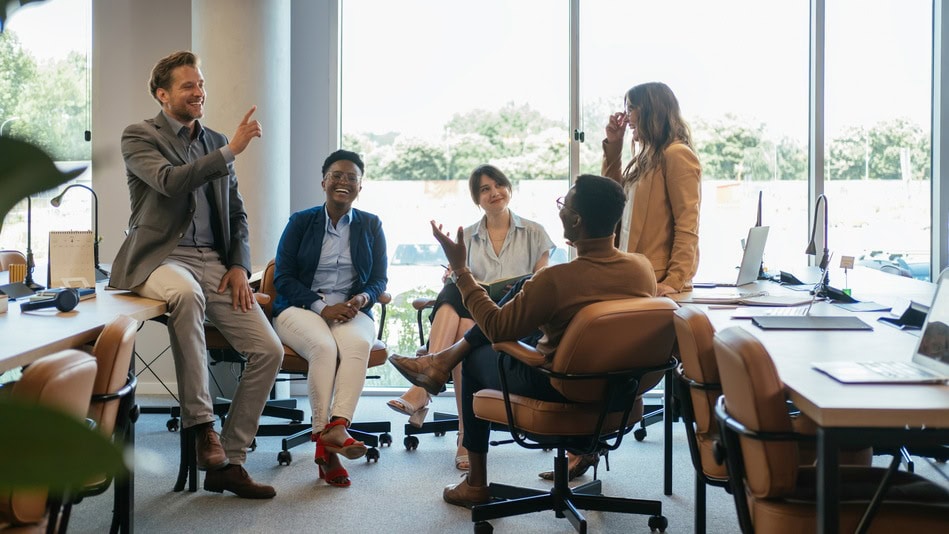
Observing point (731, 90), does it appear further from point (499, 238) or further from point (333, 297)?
point (333, 297)

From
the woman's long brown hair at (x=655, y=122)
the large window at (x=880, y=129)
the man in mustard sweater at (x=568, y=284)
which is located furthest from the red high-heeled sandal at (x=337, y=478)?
the large window at (x=880, y=129)

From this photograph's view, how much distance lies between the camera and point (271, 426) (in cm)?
443

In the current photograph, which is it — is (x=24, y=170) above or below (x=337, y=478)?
above

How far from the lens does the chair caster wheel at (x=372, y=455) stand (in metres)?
4.18

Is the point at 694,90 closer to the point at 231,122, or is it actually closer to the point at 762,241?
the point at 762,241

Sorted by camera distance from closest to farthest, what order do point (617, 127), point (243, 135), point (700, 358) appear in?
point (700, 358), point (243, 135), point (617, 127)

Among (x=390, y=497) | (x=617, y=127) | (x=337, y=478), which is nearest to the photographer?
(x=390, y=497)

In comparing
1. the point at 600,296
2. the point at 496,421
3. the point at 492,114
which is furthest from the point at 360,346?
the point at 492,114

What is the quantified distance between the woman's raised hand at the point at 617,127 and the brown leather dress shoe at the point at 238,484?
6.75 ft

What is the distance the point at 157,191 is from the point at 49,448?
352 centimetres

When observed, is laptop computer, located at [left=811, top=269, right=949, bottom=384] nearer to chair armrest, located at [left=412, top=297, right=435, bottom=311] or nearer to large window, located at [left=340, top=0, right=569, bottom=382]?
chair armrest, located at [left=412, top=297, right=435, bottom=311]

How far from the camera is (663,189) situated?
12.2 ft

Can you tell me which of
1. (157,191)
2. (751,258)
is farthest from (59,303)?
(751,258)

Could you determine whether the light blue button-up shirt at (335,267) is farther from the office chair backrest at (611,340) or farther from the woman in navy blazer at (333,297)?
the office chair backrest at (611,340)
